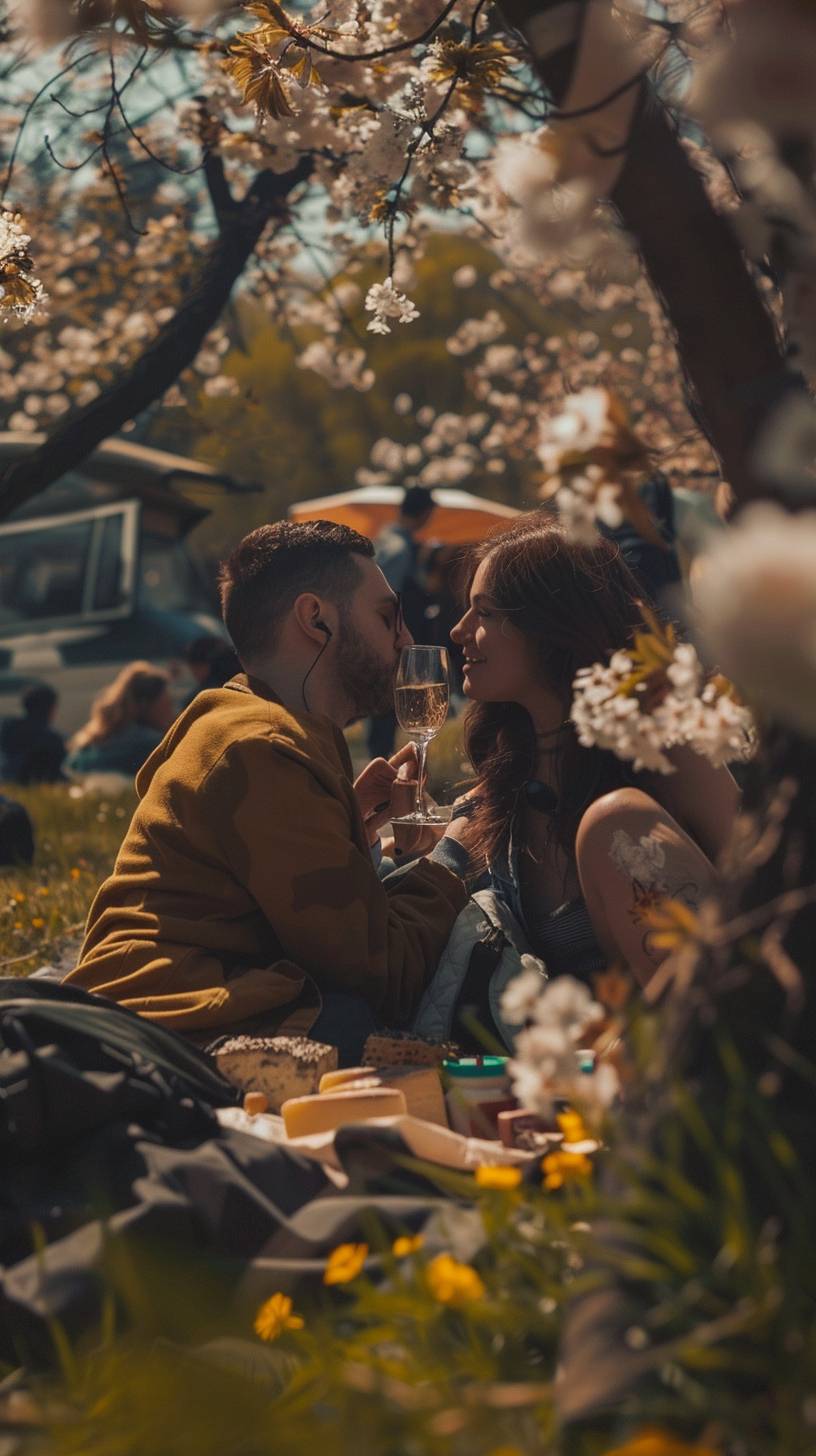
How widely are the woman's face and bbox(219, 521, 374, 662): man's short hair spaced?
34cm

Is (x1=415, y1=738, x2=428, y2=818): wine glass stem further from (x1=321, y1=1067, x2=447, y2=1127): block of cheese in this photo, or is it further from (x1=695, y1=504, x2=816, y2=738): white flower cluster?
(x1=695, y1=504, x2=816, y2=738): white flower cluster

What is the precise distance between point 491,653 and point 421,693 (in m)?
0.22

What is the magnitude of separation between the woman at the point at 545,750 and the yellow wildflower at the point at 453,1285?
1985 mm

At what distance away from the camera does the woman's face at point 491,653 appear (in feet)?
14.1

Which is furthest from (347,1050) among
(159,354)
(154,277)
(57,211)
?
(57,211)

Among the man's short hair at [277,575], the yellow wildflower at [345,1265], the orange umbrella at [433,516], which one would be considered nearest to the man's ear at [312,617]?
the man's short hair at [277,575]

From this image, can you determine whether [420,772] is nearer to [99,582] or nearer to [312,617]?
[312,617]

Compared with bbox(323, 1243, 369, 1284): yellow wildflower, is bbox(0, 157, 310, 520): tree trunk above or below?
above

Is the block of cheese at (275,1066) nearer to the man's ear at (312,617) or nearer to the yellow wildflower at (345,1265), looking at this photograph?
the yellow wildflower at (345,1265)

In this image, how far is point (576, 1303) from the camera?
1.88 m

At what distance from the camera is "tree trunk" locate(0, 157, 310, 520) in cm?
648

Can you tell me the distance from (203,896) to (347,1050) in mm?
488

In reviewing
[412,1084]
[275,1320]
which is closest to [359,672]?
[412,1084]

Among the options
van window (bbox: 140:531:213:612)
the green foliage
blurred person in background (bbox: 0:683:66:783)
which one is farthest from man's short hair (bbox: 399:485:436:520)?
the green foliage
